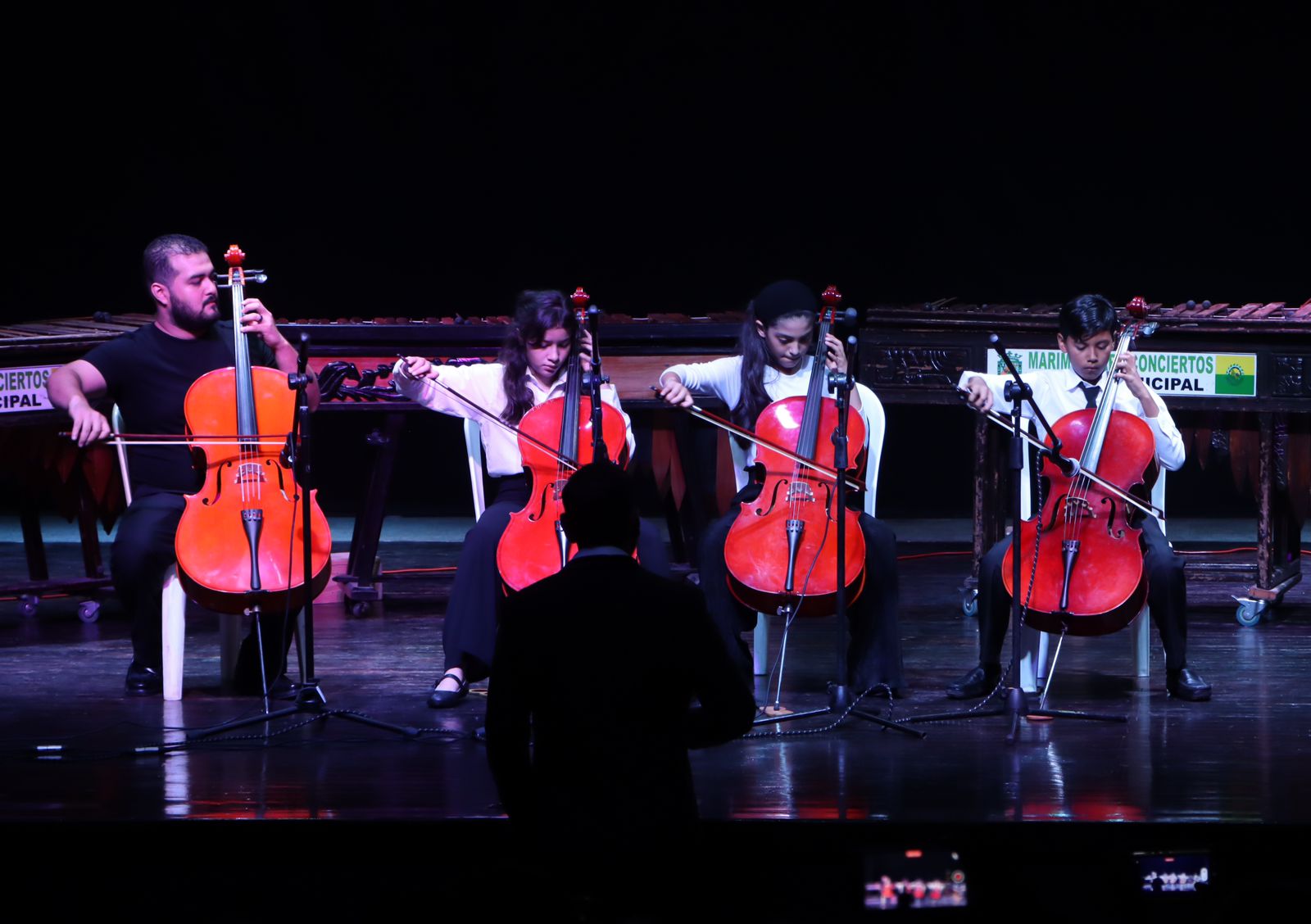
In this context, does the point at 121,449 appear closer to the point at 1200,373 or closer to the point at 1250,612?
the point at 1200,373

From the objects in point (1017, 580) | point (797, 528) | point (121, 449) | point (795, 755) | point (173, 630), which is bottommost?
point (795, 755)

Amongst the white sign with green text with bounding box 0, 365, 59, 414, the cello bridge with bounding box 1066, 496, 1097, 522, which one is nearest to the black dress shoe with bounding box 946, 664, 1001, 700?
the cello bridge with bounding box 1066, 496, 1097, 522

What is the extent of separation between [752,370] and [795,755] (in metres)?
1.22

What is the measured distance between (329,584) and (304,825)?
2.70 meters

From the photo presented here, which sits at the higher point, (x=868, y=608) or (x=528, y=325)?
(x=528, y=325)

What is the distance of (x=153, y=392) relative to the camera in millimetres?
4133

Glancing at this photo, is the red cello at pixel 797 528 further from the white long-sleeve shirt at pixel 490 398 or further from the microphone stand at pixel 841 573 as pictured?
the white long-sleeve shirt at pixel 490 398

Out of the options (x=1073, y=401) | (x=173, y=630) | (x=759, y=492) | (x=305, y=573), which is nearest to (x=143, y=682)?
(x=173, y=630)

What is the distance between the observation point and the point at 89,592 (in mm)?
5250

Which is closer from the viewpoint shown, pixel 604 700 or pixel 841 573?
pixel 604 700

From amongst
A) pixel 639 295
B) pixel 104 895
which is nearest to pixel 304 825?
pixel 104 895

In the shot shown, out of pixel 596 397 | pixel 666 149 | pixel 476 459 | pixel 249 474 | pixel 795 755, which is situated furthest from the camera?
pixel 666 149

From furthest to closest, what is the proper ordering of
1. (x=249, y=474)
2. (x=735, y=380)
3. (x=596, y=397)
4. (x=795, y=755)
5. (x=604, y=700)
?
(x=735, y=380)
(x=249, y=474)
(x=596, y=397)
(x=795, y=755)
(x=604, y=700)

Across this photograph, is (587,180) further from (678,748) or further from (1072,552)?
(678,748)
